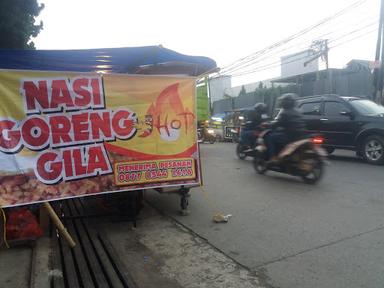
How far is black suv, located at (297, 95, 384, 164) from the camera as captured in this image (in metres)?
9.74

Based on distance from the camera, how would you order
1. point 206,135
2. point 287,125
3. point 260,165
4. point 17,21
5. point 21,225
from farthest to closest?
point 206,135 < point 260,165 < point 17,21 < point 287,125 < point 21,225

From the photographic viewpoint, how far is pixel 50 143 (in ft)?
15.4

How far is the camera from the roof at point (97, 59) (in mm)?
7539

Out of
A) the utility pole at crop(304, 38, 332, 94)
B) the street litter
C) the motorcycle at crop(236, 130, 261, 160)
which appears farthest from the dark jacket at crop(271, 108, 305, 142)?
the utility pole at crop(304, 38, 332, 94)

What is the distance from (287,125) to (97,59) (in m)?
4.04

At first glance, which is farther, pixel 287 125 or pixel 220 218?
pixel 287 125

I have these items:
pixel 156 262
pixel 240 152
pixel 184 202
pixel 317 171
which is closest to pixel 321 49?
pixel 240 152

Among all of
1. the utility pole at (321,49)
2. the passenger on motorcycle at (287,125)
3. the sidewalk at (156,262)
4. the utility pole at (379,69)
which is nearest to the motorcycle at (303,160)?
the passenger on motorcycle at (287,125)

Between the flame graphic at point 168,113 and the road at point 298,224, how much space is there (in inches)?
51.8

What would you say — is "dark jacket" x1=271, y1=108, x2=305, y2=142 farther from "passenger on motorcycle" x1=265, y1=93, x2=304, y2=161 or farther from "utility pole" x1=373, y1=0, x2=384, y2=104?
"utility pole" x1=373, y1=0, x2=384, y2=104

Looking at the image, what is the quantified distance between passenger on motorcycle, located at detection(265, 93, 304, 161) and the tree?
5870mm

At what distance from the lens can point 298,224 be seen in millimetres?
5176

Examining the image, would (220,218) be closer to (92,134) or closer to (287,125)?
(92,134)

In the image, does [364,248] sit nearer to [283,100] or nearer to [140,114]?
[140,114]
